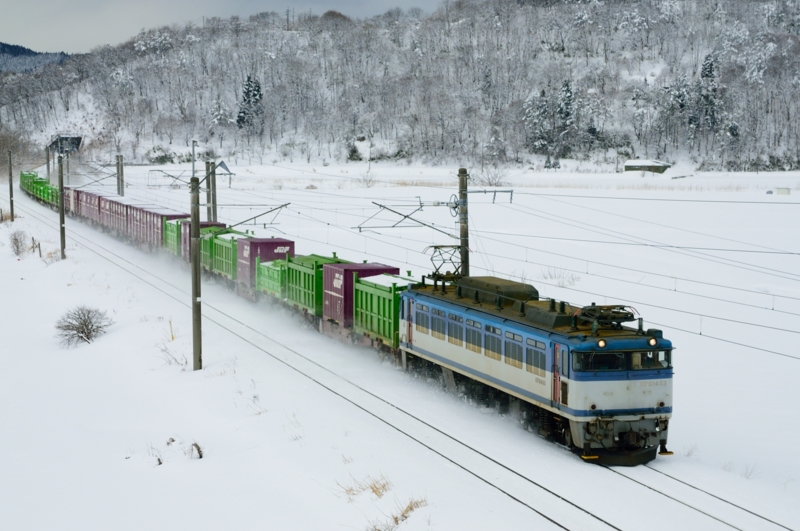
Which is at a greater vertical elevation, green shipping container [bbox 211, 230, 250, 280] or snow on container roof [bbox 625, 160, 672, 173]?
snow on container roof [bbox 625, 160, 672, 173]

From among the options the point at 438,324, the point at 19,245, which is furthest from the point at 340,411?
the point at 19,245

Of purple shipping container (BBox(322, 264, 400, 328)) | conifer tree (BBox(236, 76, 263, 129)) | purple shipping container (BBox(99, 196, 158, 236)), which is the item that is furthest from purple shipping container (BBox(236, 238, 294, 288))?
conifer tree (BBox(236, 76, 263, 129))

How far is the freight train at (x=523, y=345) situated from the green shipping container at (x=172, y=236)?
619 inches

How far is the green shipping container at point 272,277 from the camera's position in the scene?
3272 cm

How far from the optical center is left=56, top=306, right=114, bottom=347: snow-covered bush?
31141 millimetres

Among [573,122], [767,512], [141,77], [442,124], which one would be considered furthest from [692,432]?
[141,77]

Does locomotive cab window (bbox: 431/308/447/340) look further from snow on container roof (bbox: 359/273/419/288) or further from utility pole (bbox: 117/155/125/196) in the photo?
utility pole (bbox: 117/155/125/196)

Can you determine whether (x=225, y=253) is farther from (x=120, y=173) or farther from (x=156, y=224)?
(x=120, y=173)

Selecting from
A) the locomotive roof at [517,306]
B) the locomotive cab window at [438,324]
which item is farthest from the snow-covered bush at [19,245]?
the locomotive cab window at [438,324]

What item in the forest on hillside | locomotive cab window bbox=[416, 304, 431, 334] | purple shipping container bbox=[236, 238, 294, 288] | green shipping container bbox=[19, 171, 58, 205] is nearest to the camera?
locomotive cab window bbox=[416, 304, 431, 334]

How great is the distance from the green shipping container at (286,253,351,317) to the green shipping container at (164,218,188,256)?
1454cm

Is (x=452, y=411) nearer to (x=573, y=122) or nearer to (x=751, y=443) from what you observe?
(x=751, y=443)

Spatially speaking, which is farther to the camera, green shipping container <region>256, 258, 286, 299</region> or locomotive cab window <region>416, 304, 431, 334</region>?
green shipping container <region>256, 258, 286, 299</region>

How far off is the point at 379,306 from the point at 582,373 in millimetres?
10238
